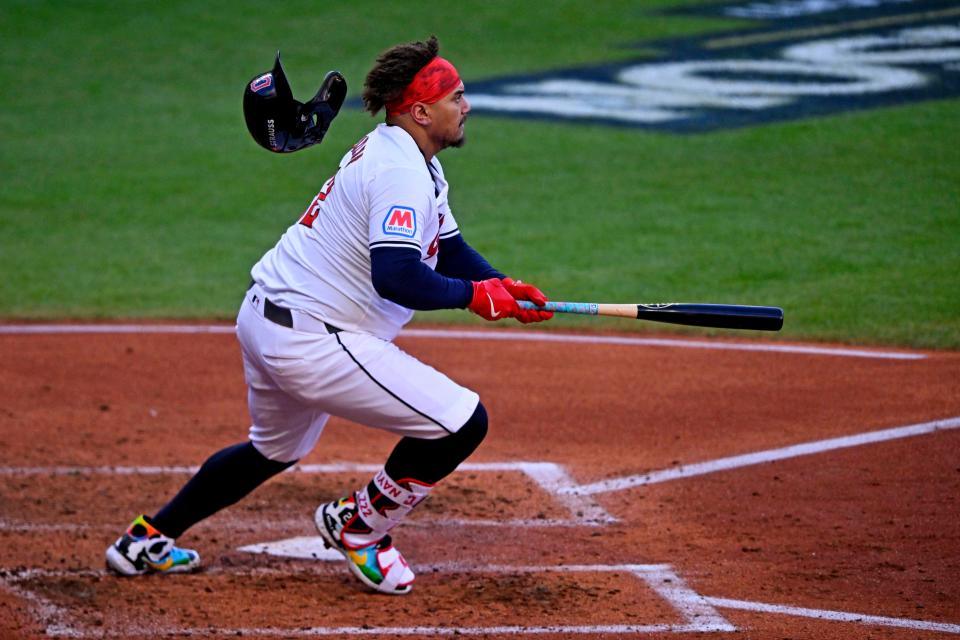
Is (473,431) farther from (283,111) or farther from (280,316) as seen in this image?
(283,111)

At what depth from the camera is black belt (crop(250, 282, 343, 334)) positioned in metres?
4.36

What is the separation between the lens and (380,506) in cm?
463

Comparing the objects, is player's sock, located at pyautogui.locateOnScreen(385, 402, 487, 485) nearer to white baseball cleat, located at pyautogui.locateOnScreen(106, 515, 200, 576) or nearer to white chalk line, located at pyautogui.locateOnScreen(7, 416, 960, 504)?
white baseball cleat, located at pyautogui.locateOnScreen(106, 515, 200, 576)

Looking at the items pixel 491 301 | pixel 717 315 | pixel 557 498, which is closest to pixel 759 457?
pixel 557 498

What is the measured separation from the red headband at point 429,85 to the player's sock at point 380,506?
1315 millimetres

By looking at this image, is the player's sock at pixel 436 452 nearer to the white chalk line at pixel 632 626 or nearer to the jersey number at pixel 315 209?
the white chalk line at pixel 632 626

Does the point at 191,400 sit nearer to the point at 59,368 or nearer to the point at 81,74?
the point at 59,368

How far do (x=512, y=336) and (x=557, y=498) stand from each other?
2992 millimetres

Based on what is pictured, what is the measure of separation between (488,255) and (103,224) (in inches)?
146

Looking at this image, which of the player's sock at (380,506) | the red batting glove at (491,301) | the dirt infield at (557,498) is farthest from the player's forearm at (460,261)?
the dirt infield at (557,498)

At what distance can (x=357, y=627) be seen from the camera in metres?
4.34

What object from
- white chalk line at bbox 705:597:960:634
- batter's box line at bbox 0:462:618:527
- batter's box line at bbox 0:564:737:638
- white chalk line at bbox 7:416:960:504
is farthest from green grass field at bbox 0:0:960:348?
batter's box line at bbox 0:564:737:638

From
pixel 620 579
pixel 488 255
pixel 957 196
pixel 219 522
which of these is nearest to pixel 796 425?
pixel 620 579

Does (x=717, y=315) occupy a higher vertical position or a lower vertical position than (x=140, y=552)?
Answer: higher
